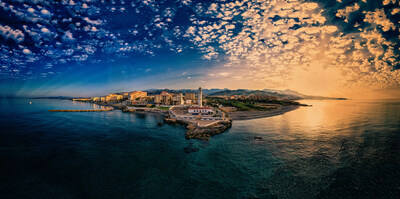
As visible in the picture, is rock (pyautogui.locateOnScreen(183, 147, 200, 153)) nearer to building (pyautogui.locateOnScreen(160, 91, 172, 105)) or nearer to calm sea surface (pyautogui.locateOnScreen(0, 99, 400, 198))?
calm sea surface (pyautogui.locateOnScreen(0, 99, 400, 198))

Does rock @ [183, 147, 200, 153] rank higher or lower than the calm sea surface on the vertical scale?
higher

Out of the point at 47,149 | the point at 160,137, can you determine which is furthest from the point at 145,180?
the point at 47,149

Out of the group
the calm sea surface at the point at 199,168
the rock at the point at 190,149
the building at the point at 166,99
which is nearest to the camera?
the calm sea surface at the point at 199,168

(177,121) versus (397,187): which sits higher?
(177,121)

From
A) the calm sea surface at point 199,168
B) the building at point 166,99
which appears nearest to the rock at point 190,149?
the calm sea surface at point 199,168

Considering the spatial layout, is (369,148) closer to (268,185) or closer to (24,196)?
(268,185)

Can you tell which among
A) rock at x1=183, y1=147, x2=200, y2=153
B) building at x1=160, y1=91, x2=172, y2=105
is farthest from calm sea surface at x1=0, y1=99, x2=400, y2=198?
building at x1=160, y1=91, x2=172, y2=105

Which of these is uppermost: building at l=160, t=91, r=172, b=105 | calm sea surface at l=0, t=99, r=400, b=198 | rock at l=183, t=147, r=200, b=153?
building at l=160, t=91, r=172, b=105

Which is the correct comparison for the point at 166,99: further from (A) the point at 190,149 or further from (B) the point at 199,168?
(B) the point at 199,168

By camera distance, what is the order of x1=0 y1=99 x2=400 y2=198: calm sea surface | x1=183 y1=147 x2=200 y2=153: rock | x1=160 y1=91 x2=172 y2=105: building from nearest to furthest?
x1=0 y1=99 x2=400 y2=198: calm sea surface, x1=183 y1=147 x2=200 y2=153: rock, x1=160 y1=91 x2=172 y2=105: building

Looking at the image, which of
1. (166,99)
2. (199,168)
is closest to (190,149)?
(199,168)

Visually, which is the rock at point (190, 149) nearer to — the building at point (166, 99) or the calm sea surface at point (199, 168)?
the calm sea surface at point (199, 168)
